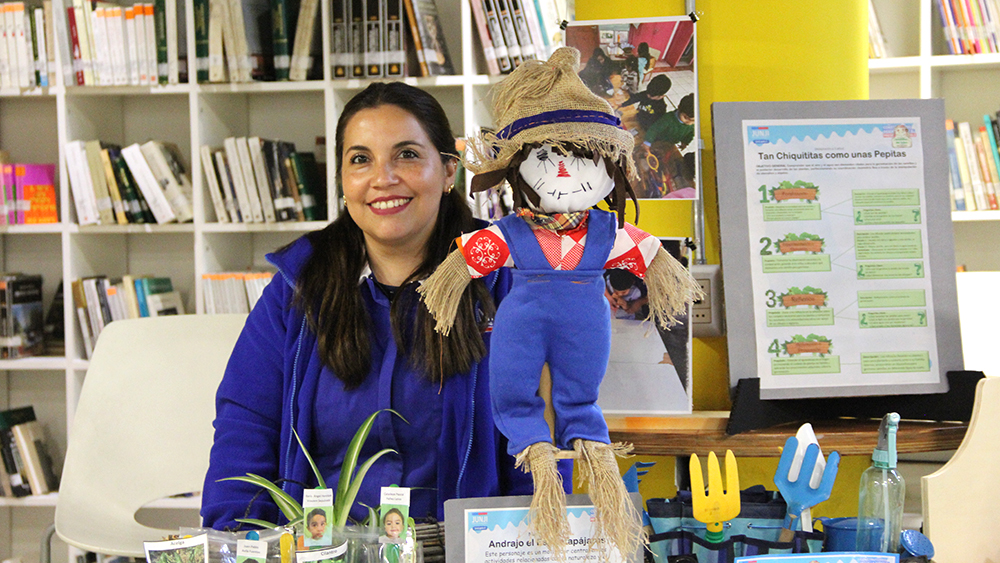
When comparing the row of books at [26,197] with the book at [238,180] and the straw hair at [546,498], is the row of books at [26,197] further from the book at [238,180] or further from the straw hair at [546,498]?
the straw hair at [546,498]

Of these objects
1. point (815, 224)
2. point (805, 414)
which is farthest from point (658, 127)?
point (805, 414)

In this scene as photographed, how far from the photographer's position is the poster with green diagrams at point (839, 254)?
119 cm

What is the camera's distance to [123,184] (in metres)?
2.72

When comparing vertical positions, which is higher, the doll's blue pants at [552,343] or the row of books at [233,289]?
the row of books at [233,289]

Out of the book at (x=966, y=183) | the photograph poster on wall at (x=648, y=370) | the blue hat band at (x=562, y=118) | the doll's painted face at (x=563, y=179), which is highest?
the book at (x=966, y=183)

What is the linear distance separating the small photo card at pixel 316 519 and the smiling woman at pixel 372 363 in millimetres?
413

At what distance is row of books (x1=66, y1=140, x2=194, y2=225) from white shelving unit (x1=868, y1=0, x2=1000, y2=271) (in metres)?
2.65

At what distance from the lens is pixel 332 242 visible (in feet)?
4.60

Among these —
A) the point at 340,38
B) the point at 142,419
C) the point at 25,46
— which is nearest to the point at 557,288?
the point at 142,419

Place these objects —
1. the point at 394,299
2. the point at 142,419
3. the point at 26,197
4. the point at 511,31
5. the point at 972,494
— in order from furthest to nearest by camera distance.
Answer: the point at 26,197
the point at 511,31
the point at 142,419
the point at 394,299
the point at 972,494

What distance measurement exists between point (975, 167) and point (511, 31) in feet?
5.82

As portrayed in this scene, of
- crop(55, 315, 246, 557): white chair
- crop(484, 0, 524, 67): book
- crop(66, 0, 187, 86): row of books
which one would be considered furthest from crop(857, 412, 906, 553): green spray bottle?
A: crop(66, 0, 187, 86): row of books

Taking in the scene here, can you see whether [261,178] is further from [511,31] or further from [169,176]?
[511,31]

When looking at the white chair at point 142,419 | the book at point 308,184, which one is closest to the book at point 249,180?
the book at point 308,184
